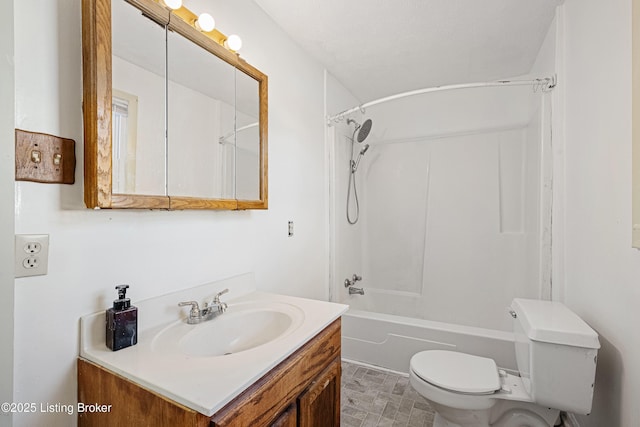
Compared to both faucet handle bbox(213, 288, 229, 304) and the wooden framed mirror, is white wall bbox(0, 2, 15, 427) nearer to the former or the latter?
the wooden framed mirror

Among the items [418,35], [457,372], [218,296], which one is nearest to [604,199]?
[457,372]

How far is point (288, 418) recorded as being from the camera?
908mm

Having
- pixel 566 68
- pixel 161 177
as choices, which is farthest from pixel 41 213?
pixel 566 68

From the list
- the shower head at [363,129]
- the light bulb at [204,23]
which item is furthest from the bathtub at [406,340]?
the light bulb at [204,23]

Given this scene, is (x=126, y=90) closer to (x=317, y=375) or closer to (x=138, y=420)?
(x=138, y=420)

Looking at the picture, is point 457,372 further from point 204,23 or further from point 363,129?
point 363,129

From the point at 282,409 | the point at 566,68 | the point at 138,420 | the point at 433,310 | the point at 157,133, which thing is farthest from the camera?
the point at 433,310

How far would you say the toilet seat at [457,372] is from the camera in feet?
4.33

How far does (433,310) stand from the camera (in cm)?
262

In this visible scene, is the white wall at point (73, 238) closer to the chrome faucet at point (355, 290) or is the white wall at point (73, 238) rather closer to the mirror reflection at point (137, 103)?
the mirror reflection at point (137, 103)

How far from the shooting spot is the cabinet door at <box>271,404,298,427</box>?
868mm

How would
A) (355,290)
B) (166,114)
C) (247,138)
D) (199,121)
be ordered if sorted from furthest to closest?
(355,290), (247,138), (199,121), (166,114)

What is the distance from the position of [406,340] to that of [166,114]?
201 cm

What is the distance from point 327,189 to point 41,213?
1.80 metres
